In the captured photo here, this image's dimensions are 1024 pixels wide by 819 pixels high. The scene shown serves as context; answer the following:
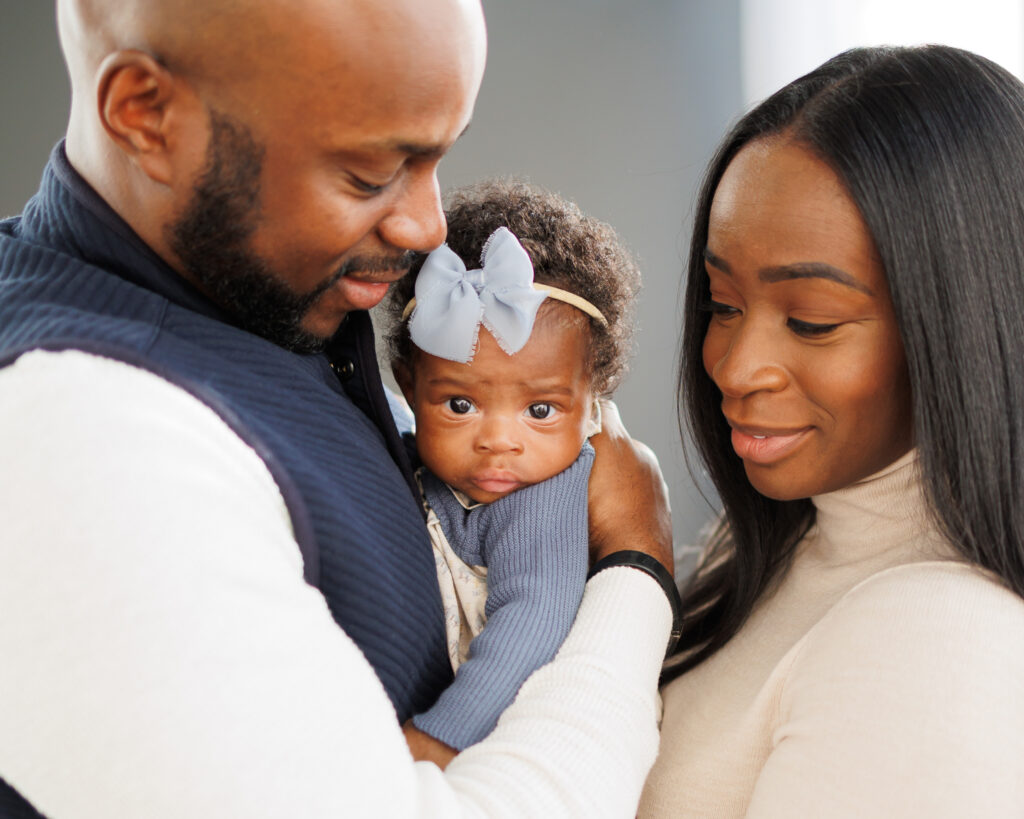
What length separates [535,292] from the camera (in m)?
1.38

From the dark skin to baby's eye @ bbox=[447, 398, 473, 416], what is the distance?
377 mm

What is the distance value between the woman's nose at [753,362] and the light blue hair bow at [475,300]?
0.29 m

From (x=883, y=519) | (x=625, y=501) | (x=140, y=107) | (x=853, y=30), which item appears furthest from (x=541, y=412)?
(x=853, y=30)

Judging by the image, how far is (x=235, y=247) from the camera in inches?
41.6

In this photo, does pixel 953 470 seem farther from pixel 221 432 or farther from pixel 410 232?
pixel 221 432

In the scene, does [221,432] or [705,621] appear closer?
[221,432]

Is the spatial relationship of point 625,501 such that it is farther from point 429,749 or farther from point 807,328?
point 429,749

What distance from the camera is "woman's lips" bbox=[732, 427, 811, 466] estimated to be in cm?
129

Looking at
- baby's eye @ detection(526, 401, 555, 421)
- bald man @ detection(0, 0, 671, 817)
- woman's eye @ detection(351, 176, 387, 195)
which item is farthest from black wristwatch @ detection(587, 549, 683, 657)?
woman's eye @ detection(351, 176, 387, 195)

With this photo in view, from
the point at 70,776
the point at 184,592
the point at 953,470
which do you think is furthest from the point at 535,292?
the point at 70,776

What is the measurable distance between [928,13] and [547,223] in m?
2.27

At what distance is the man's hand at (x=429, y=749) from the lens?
1111 millimetres

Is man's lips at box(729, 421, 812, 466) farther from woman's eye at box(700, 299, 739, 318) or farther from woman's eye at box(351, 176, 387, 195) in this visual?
woman's eye at box(351, 176, 387, 195)

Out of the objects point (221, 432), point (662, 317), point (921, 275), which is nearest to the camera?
point (221, 432)
